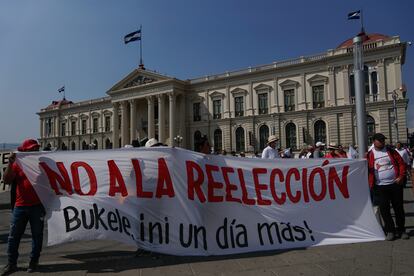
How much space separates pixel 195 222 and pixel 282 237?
127cm

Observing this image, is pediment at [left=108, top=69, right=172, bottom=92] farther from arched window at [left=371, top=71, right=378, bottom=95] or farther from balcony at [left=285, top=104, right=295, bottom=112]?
arched window at [left=371, top=71, right=378, bottom=95]

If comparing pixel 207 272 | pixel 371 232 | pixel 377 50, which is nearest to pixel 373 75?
pixel 377 50

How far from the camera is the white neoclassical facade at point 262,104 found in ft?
113

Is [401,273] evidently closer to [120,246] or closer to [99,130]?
[120,246]

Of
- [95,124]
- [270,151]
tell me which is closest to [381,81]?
[270,151]

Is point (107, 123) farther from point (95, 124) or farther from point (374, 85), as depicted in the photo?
point (374, 85)

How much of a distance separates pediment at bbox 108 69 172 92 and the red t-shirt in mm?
44307

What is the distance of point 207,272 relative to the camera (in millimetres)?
4051

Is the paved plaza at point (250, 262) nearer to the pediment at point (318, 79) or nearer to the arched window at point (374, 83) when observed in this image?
the arched window at point (374, 83)

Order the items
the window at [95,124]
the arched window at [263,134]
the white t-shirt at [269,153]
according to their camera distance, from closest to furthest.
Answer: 1. the white t-shirt at [269,153]
2. the arched window at [263,134]
3. the window at [95,124]

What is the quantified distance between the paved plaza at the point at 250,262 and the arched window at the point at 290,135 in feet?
118

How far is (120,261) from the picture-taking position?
4.64m

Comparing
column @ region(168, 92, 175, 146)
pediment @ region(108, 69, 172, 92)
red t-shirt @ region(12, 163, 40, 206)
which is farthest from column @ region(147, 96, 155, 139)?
red t-shirt @ region(12, 163, 40, 206)

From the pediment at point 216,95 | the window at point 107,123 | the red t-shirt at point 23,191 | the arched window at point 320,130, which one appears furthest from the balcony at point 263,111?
the red t-shirt at point 23,191
